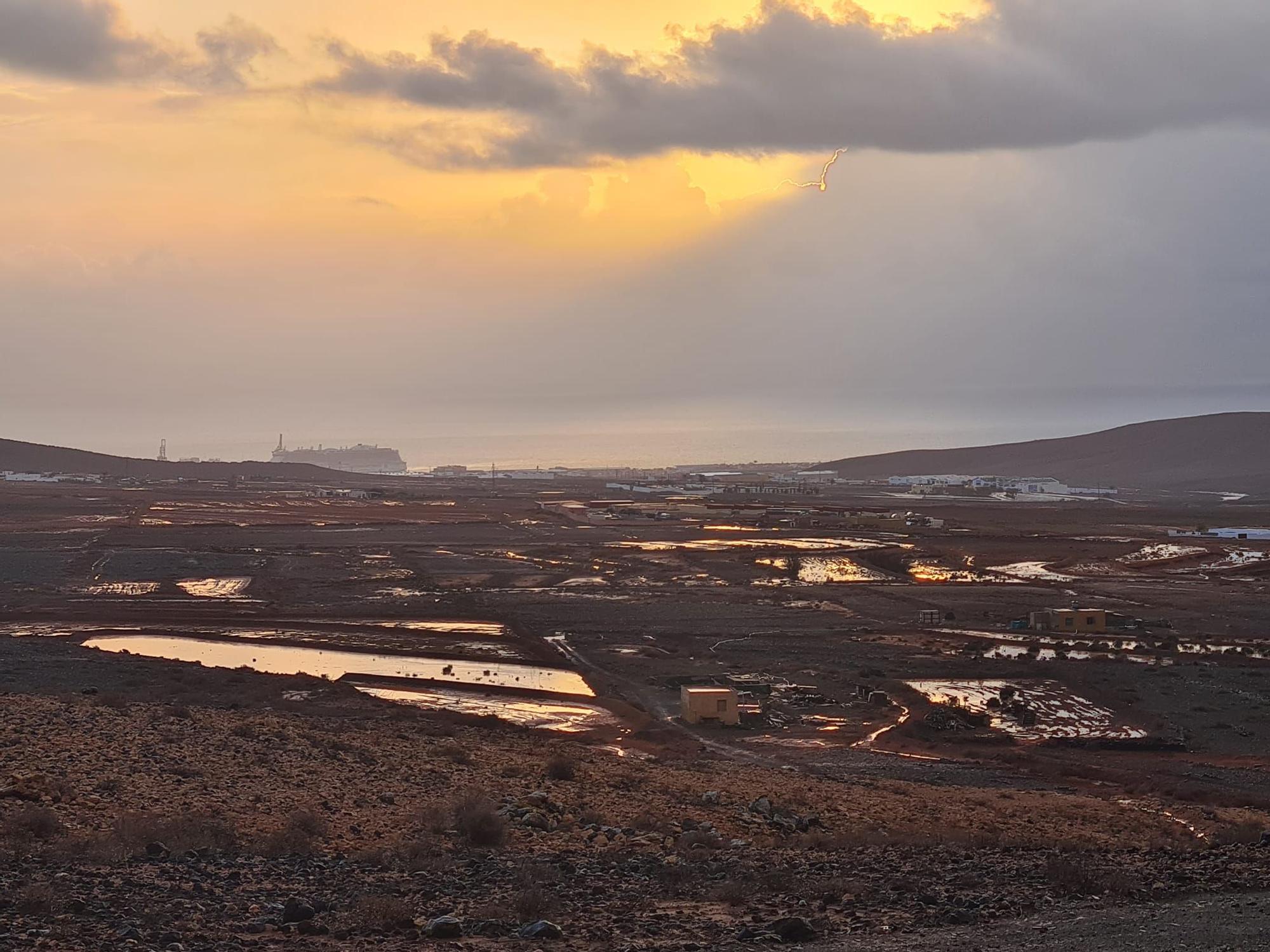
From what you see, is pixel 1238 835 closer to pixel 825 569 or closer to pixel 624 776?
pixel 624 776

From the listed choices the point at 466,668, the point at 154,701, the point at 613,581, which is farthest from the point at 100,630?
the point at 613,581

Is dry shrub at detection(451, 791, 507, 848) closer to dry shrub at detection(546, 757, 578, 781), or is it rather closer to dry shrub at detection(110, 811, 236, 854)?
dry shrub at detection(110, 811, 236, 854)

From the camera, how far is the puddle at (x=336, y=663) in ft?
102

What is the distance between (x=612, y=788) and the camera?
17.6 m

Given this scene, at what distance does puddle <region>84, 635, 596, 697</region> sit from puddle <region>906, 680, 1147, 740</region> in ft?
28.1

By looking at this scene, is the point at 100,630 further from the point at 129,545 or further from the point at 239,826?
the point at 129,545

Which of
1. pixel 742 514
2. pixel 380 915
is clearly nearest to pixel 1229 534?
pixel 742 514

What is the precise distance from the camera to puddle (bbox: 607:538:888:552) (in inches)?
2869

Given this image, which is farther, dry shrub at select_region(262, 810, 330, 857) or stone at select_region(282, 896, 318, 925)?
dry shrub at select_region(262, 810, 330, 857)

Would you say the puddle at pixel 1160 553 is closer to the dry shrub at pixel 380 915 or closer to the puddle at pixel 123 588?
the puddle at pixel 123 588

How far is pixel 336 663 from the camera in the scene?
108 ft

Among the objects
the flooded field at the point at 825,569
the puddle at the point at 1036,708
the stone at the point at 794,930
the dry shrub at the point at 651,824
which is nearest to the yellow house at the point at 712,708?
the puddle at the point at 1036,708

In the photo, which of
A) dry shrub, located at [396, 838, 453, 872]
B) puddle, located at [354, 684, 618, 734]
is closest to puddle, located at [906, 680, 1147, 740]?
puddle, located at [354, 684, 618, 734]

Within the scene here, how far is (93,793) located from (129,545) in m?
58.3
